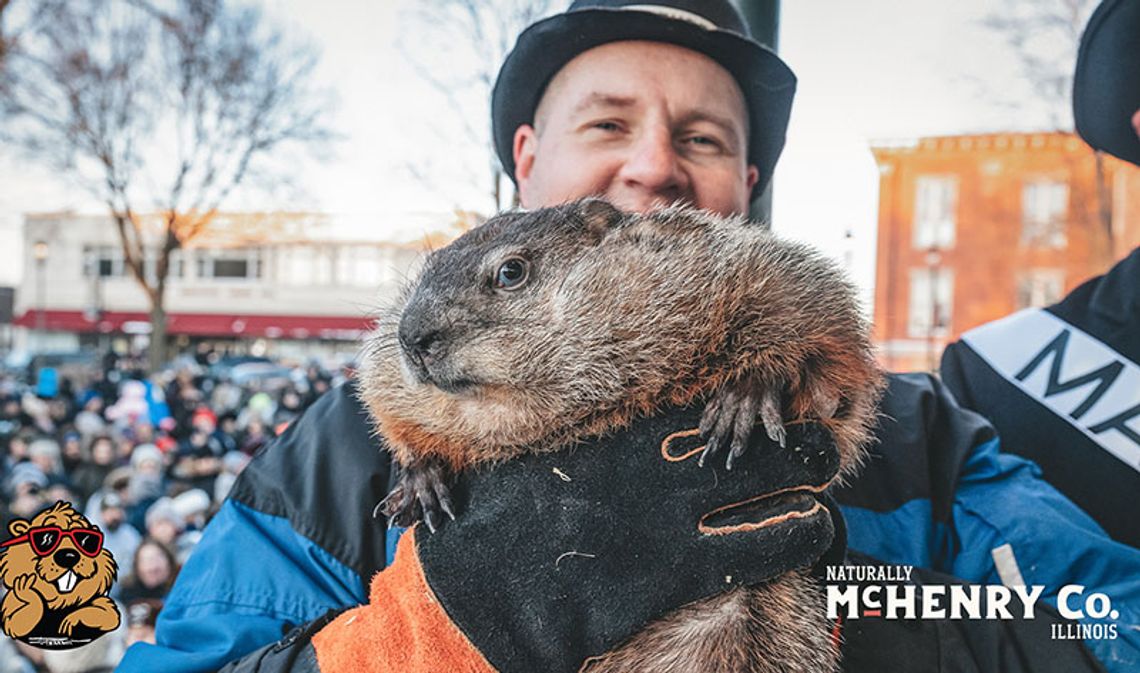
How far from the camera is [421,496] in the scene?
1639mm

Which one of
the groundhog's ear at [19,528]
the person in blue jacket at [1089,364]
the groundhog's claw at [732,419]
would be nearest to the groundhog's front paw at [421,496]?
the groundhog's claw at [732,419]

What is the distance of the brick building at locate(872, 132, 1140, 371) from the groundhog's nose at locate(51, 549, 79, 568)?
2.20 metres

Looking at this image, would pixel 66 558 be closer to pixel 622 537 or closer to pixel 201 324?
pixel 622 537

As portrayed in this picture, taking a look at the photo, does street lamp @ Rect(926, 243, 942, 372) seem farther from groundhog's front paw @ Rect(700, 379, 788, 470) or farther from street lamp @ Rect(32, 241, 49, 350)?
street lamp @ Rect(32, 241, 49, 350)

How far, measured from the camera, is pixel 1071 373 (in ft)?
8.58

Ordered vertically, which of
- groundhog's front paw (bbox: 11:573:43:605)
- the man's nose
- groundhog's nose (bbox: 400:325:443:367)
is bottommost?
groundhog's front paw (bbox: 11:573:43:605)

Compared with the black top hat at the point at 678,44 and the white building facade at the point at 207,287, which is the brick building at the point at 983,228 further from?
the white building facade at the point at 207,287

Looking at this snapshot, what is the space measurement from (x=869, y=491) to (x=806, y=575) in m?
0.54

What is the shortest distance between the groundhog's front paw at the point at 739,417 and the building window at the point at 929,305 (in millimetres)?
1561

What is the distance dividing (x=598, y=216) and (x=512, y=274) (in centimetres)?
29

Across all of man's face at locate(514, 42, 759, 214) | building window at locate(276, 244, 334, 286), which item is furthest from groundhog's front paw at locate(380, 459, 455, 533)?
building window at locate(276, 244, 334, 286)

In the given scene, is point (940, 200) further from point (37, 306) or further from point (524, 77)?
point (37, 306)

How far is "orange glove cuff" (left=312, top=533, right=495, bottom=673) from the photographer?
155cm

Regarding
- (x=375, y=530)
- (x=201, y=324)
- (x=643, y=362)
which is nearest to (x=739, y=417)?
(x=643, y=362)
